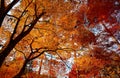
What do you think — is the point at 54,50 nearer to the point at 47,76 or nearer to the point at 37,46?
the point at 37,46

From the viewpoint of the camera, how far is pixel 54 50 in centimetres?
1551

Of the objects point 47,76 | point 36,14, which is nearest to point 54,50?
point 36,14

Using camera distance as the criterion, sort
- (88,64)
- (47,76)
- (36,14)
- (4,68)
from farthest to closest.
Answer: (47,76) < (4,68) < (88,64) < (36,14)

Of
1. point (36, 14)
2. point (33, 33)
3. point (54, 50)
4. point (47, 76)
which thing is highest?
point (36, 14)

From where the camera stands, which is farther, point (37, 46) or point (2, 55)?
point (37, 46)

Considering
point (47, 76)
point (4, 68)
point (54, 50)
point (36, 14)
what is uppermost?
point (36, 14)

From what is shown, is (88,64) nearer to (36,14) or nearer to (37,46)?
(37,46)

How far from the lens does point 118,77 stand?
24.5 metres

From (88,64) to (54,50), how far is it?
12.4ft

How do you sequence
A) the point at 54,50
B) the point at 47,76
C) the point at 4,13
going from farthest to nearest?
the point at 47,76
the point at 54,50
the point at 4,13

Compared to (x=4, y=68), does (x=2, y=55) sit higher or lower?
higher

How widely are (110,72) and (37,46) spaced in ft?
39.5

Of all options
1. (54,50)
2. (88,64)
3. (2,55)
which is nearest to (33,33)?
(54,50)

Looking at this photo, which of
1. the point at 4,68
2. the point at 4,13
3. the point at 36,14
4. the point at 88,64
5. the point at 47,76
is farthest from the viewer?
the point at 47,76
